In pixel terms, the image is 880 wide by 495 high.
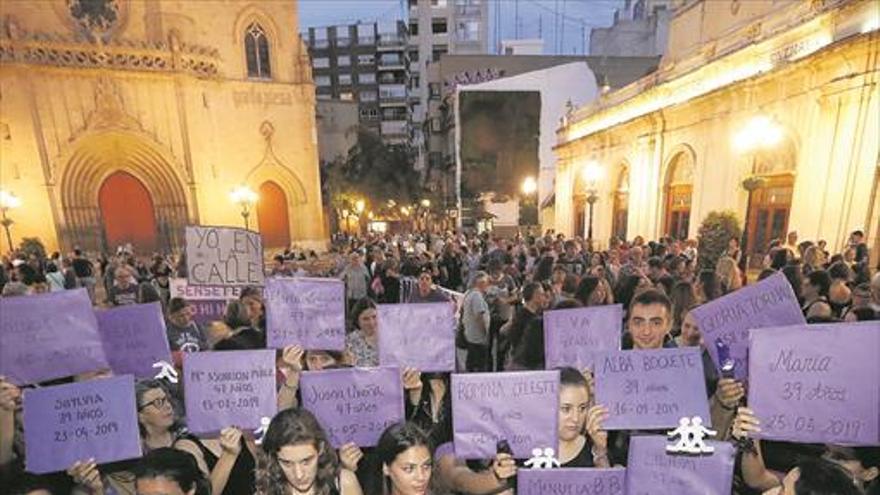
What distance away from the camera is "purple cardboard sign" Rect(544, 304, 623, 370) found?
10.8ft

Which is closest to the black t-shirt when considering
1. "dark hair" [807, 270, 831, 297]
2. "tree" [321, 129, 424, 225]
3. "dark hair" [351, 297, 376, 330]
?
"dark hair" [351, 297, 376, 330]

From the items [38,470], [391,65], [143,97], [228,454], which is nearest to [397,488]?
[228,454]

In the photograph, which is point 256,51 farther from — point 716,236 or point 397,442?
point 397,442

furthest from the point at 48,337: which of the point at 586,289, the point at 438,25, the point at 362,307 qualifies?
the point at 438,25

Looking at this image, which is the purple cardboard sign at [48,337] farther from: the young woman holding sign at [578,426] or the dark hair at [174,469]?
the young woman holding sign at [578,426]

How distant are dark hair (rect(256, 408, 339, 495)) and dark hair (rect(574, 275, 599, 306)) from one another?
3.57 metres

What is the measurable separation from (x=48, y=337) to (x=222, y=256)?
8.09 feet

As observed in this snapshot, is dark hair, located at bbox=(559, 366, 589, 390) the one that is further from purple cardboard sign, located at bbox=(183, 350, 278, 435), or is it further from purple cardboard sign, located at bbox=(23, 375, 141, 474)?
purple cardboard sign, located at bbox=(23, 375, 141, 474)

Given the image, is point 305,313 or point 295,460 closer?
point 295,460

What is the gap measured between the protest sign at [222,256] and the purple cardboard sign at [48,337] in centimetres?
224

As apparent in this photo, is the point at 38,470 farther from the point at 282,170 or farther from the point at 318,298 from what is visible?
the point at 282,170

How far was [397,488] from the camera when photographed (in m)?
2.54

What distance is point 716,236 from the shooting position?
10258mm

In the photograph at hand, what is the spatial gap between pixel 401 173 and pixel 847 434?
116 feet
